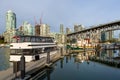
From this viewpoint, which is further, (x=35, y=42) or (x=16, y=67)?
(x=35, y=42)

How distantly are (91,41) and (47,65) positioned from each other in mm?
94782

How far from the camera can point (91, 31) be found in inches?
4847

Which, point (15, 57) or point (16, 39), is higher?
point (16, 39)

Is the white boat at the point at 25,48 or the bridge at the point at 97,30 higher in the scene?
the bridge at the point at 97,30

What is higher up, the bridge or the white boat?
the bridge

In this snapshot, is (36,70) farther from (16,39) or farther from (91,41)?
(91,41)

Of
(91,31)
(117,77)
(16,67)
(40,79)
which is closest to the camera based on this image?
(16,67)

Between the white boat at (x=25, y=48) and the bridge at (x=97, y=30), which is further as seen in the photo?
the bridge at (x=97, y=30)

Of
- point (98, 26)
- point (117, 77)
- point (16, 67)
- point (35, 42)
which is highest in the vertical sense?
point (98, 26)

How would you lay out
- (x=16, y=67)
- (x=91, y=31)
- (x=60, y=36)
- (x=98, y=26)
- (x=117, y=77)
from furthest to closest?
(x=60, y=36), (x=91, y=31), (x=98, y=26), (x=117, y=77), (x=16, y=67)

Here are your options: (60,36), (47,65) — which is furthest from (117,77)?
(60,36)

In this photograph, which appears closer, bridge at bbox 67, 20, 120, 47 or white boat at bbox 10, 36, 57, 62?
white boat at bbox 10, 36, 57, 62

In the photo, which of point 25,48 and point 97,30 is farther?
point 97,30

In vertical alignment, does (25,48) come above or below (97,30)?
below
